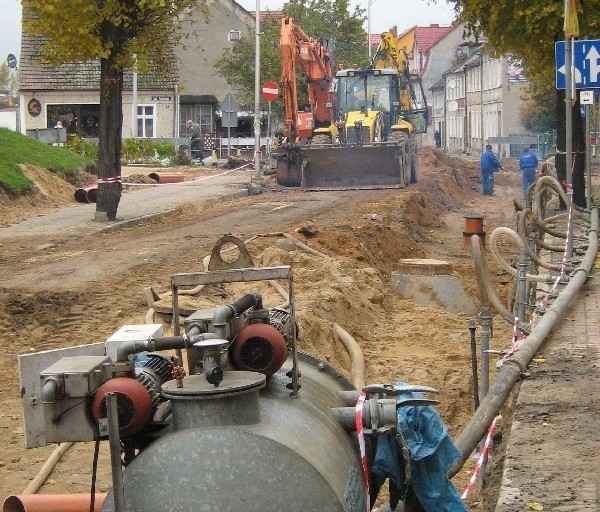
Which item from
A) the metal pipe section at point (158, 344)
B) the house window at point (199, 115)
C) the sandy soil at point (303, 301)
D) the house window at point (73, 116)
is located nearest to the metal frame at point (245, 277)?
the metal pipe section at point (158, 344)

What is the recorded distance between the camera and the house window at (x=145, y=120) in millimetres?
53938

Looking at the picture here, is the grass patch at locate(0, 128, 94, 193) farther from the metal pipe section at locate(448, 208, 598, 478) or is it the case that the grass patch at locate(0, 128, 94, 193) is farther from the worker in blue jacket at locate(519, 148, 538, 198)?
the metal pipe section at locate(448, 208, 598, 478)

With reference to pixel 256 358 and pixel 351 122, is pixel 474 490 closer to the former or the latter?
pixel 256 358

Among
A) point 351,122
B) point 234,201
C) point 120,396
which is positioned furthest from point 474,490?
point 351,122

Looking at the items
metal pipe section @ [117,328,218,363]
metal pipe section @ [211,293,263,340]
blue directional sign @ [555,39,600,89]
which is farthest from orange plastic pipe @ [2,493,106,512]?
blue directional sign @ [555,39,600,89]

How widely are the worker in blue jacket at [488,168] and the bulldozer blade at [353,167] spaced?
4515mm

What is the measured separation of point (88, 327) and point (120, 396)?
728 centimetres

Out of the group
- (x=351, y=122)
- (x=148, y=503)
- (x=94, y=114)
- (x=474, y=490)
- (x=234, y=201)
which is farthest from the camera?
(x=94, y=114)

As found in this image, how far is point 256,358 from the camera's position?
4.34 metres

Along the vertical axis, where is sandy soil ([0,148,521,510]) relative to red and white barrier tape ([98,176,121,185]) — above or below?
below

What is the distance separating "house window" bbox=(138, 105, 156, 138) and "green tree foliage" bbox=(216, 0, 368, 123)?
13.6 feet

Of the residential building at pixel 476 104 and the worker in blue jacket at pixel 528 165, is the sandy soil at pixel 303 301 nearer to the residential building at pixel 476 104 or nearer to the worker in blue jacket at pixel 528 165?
the worker in blue jacket at pixel 528 165

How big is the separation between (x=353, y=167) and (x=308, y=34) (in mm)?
27789

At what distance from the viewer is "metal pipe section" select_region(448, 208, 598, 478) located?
16.4 feet
